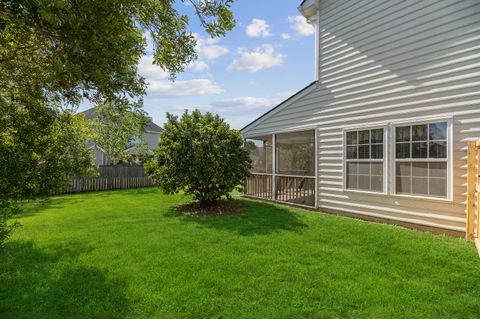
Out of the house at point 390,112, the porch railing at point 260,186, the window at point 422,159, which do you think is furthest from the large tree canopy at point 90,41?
the porch railing at point 260,186

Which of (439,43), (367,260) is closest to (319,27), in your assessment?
(439,43)

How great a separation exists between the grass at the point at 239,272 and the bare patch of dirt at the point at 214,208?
Result: 133cm

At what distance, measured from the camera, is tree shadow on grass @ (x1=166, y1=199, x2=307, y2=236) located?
19.0 feet

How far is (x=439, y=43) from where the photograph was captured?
529cm

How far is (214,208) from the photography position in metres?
8.06

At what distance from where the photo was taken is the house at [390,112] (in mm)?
5004

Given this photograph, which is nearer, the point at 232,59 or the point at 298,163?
the point at 232,59

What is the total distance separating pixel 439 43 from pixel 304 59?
3947 millimetres

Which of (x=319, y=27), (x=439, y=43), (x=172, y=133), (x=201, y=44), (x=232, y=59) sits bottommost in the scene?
(x=172, y=133)

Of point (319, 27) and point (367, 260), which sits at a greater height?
point (319, 27)

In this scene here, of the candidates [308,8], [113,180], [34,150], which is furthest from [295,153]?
[113,180]

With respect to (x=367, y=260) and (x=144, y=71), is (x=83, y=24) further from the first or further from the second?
(x=367, y=260)

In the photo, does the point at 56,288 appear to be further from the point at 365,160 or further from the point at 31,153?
the point at 365,160

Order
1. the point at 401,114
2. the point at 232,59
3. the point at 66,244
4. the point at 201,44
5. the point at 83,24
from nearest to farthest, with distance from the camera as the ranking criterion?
the point at 83,24, the point at 201,44, the point at 66,244, the point at 401,114, the point at 232,59
